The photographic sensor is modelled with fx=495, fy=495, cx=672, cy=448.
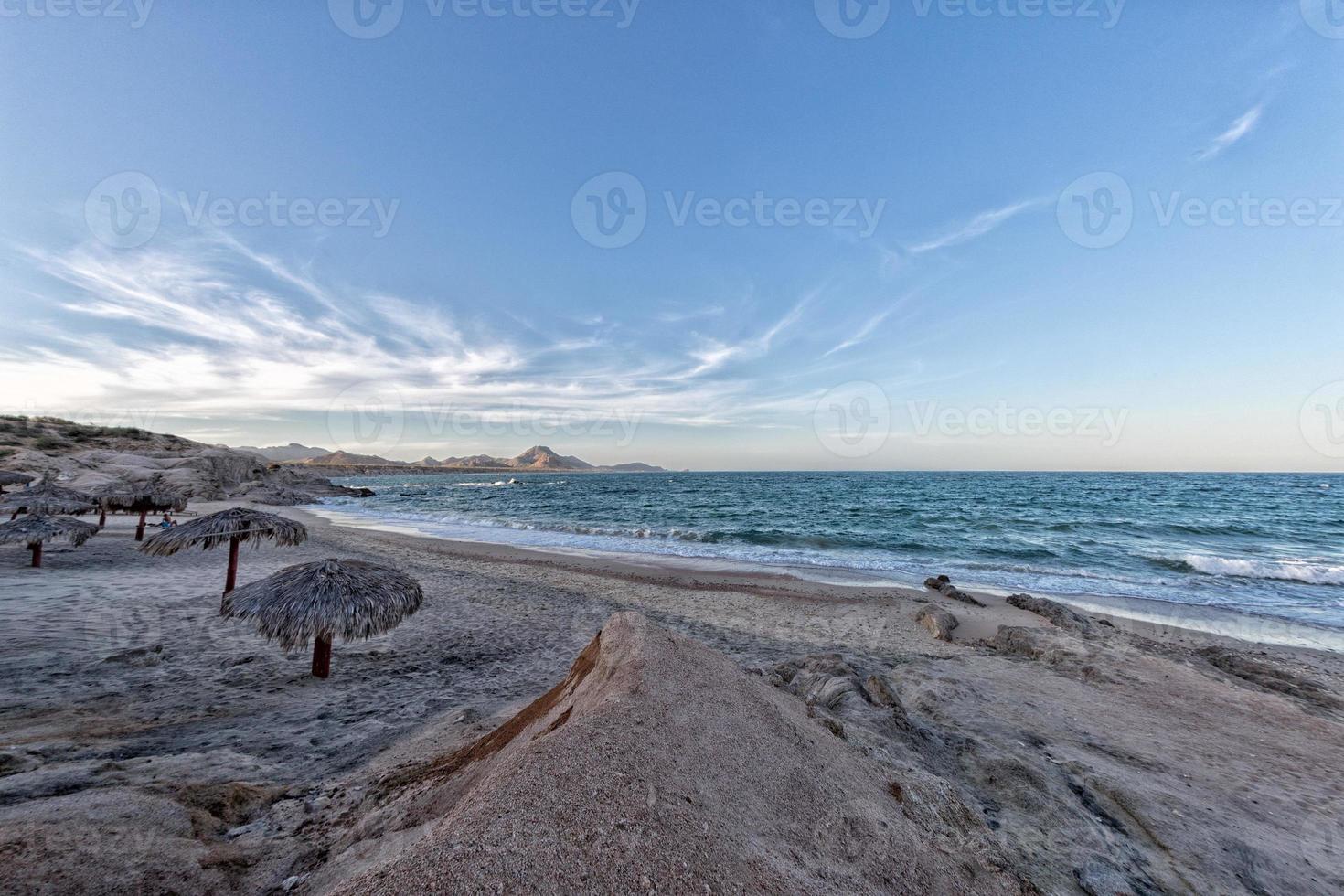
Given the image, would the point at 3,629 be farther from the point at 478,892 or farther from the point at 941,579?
the point at 941,579

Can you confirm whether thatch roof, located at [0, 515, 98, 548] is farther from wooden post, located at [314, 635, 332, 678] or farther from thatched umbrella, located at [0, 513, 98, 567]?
wooden post, located at [314, 635, 332, 678]

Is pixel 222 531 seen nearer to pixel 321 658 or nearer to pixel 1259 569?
pixel 321 658

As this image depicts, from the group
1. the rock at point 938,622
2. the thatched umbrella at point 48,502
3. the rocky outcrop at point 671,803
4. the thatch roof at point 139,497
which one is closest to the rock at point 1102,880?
the rocky outcrop at point 671,803

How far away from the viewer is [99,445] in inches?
1965

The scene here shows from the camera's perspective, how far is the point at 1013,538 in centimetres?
2636

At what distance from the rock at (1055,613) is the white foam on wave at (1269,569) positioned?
450 inches

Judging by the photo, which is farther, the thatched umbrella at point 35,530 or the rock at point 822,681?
the thatched umbrella at point 35,530

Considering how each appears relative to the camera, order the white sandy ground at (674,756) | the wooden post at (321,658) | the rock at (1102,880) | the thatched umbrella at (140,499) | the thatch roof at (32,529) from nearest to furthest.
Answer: the white sandy ground at (674,756), the rock at (1102,880), the wooden post at (321,658), the thatch roof at (32,529), the thatched umbrella at (140,499)

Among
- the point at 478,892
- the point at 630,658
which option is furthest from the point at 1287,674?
the point at 478,892

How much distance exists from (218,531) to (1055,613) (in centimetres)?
1874

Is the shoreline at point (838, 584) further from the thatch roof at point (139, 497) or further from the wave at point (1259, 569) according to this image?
the thatch roof at point (139, 497)

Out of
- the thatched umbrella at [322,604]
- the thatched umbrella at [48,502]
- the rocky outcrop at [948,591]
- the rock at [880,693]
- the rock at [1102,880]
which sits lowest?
the rocky outcrop at [948,591]

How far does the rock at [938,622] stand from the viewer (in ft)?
35.7

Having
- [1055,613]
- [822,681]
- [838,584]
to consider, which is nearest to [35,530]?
[822,681]
